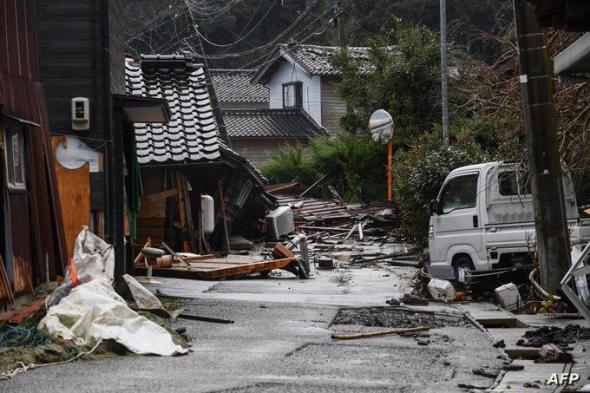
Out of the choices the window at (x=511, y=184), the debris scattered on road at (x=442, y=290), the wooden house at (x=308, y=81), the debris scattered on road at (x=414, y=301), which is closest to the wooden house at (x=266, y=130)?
the wooden house at (x=308, y=81)

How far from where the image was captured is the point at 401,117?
34938 mm

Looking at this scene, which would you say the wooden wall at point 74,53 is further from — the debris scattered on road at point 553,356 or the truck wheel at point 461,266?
the debris scattered on road at point 553,356

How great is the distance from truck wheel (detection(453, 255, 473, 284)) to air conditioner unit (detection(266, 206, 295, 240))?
12.7 meters

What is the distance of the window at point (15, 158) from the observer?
11641mm

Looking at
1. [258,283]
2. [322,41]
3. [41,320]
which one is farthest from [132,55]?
[322,41]

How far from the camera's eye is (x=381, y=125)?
107 ft

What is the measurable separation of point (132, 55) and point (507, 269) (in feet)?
46.7

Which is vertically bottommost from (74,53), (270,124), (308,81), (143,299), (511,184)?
(143,299)

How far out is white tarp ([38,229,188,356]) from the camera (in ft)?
31.8

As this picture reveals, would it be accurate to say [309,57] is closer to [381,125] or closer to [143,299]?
[381,125]

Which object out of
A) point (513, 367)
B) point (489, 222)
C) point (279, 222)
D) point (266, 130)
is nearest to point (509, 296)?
point (489, 222)

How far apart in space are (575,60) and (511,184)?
7.91 meters

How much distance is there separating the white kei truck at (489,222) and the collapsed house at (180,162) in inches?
276

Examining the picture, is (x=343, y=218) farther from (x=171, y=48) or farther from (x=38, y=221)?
(x=38, y=221)
